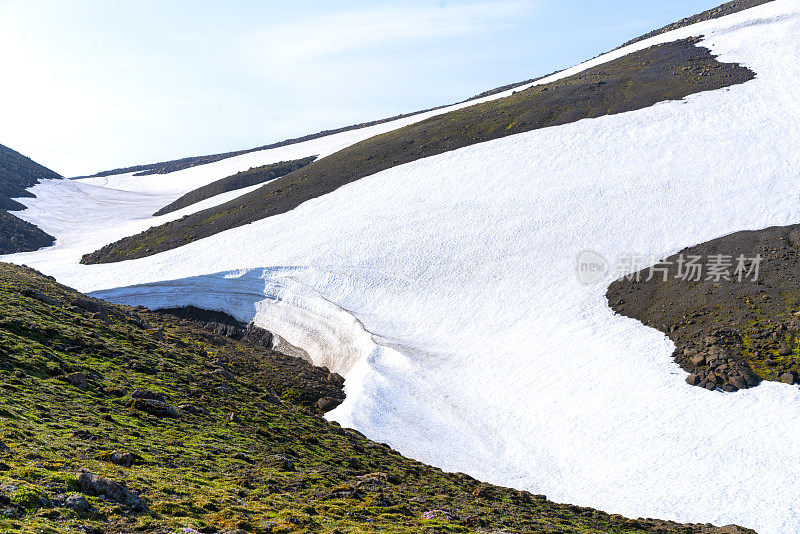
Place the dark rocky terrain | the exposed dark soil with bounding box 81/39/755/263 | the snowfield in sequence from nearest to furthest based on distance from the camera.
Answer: the snowfield < the exposed dark soil with bounding box 81/39/755/263 < the dark rocky terrain

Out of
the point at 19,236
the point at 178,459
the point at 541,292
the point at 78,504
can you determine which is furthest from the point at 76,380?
the point at 19,236

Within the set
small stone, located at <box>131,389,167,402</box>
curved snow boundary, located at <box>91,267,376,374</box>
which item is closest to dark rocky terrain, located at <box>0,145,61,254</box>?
curved snow boundary, located at <box>91,267,376,374</box>

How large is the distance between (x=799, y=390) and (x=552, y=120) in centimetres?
5814

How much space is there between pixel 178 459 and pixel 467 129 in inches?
3032

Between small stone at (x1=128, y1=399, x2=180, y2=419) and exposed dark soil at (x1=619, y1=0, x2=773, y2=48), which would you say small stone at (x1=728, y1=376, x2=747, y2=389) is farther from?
exposed dark soil at (x1=619, y1=0, x2=773, y2=48)

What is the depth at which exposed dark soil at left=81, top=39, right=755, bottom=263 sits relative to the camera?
261 ft

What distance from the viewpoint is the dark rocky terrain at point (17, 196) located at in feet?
292

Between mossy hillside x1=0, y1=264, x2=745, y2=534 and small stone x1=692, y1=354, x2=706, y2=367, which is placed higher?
small stone x1=692, y1=354, x2=706, y2=367

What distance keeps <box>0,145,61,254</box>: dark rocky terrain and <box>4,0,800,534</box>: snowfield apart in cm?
394

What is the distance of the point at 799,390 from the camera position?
3159 centimetres

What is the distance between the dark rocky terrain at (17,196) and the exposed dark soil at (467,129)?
728 inches

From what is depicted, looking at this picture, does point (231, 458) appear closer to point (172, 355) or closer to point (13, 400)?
point (13, 400)

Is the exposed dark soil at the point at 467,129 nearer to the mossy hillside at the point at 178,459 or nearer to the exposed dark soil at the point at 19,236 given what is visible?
the exposed dark soil at the point at 19,236

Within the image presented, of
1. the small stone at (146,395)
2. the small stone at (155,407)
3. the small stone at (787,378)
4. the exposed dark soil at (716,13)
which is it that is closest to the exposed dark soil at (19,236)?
the small stone at (146,395)
